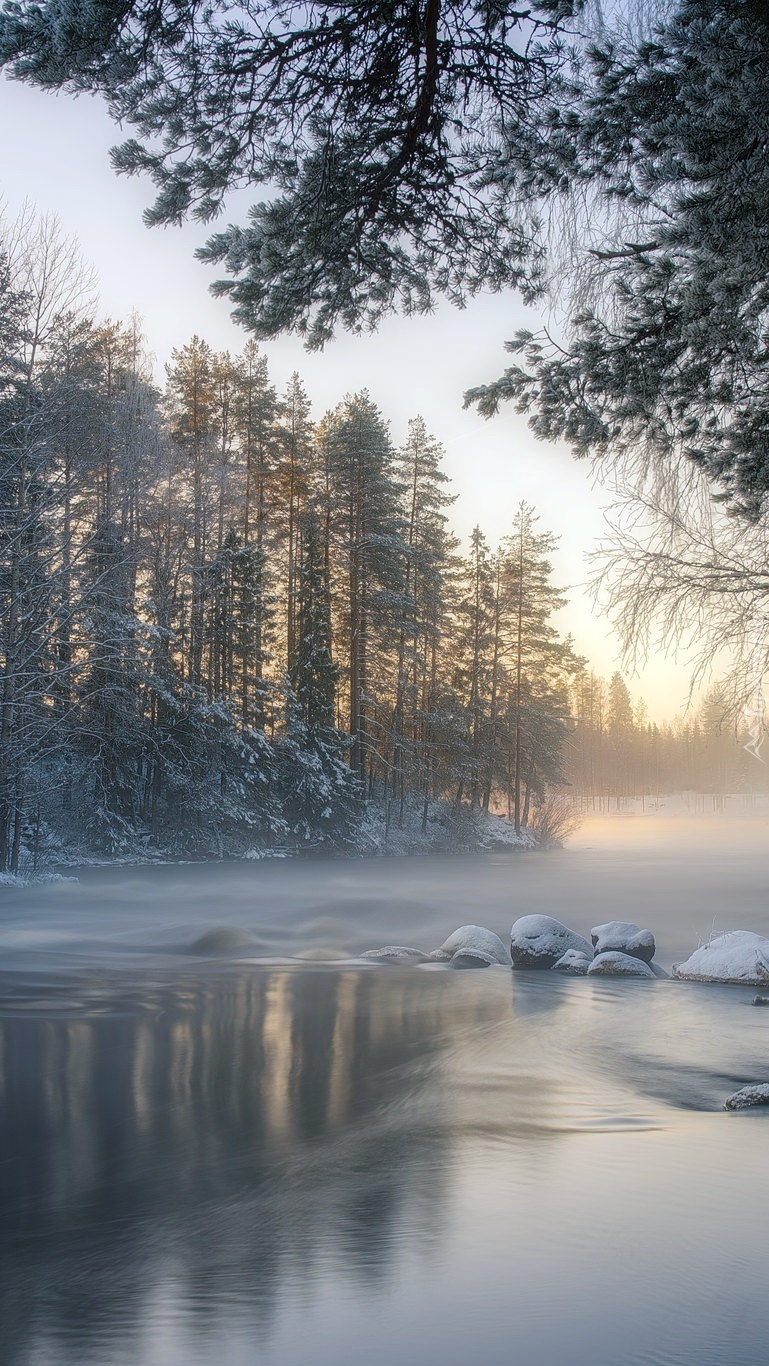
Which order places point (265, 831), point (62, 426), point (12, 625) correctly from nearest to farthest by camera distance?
point (12, 625), point (62, 426), point (265, 831)

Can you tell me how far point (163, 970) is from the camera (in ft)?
44.5

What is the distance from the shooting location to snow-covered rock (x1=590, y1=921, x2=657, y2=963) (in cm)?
1364

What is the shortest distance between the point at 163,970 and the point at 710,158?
40.3 ft

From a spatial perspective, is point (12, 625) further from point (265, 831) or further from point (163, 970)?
point (265, 831)

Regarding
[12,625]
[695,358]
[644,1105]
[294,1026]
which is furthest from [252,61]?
[12,625]

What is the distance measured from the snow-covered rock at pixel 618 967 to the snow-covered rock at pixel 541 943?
2.09ft

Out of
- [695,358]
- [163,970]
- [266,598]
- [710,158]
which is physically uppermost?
[266,598]

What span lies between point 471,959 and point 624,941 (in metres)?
2.35

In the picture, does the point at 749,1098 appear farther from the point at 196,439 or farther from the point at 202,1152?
the point at 196,439

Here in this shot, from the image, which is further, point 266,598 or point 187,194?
point 266,598

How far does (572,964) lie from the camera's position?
13.1 m

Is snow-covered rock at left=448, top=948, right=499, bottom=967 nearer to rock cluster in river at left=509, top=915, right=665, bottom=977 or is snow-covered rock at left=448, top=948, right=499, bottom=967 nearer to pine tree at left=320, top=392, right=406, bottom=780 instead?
rock cluster in river at left=509, top=915, right=665, bottom=977

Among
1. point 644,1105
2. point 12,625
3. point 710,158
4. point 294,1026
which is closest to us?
point 710,158

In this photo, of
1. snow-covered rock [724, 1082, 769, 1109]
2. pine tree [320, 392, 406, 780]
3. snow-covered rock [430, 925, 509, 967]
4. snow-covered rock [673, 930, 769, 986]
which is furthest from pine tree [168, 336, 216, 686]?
snow-covered rock [724, 1082, 769, 1109]
